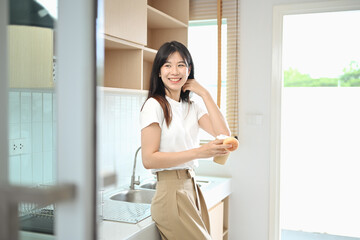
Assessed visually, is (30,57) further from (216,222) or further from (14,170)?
(216,222)

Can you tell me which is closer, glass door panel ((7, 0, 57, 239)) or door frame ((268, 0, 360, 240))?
glass door panel ((7, 0, 57, 239))

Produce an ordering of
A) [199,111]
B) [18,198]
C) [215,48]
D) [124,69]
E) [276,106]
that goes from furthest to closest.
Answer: [215,48], [276,106], [124,69], [199,111], [18,198]

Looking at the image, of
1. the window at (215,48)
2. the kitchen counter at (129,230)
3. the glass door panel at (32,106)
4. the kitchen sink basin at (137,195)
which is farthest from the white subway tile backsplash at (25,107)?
the window at (215,48)

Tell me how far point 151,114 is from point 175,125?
0.13 metres

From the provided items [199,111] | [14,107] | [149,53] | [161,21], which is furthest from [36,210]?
[161,21]

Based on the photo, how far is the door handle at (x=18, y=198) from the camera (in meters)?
0.37

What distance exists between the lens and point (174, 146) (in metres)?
1.66

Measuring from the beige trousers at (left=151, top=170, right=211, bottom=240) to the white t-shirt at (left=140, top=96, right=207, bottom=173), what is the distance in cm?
5

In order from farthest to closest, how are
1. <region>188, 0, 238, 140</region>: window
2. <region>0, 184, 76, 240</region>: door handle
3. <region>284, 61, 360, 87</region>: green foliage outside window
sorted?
<region>284, 61, 360, 87</region>: green foliage outside window → <region>188, 0, 238, 140</region>: window → <region>0, 184, 76, 240</region>: door handle

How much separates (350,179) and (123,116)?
9.95 ft

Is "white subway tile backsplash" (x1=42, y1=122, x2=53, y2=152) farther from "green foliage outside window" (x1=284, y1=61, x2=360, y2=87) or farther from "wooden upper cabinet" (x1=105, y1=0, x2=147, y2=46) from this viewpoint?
"green foliage outside window" (x1=284, y1=61, x2=360, y2=87)

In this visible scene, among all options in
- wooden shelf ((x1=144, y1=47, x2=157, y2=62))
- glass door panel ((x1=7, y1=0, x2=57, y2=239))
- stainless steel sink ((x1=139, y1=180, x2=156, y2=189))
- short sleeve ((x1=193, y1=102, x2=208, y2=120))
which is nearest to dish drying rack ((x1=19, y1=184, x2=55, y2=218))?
glass door panel ((x1=7, y1=0, x2=57, y2=239))

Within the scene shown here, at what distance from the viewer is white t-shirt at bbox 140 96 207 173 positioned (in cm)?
163

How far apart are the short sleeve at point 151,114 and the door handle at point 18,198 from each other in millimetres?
1203
